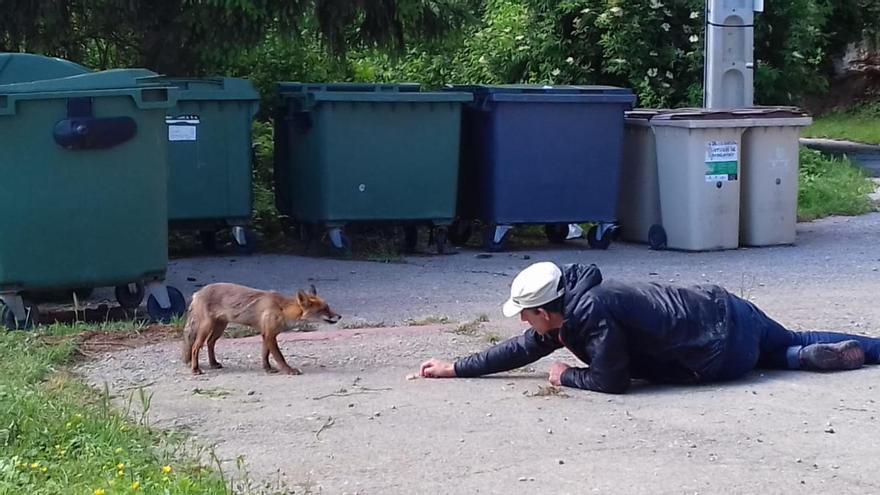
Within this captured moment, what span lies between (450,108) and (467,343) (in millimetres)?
4075

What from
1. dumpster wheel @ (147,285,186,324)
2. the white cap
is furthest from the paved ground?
dumpster wheel @ (147,285,186,324)

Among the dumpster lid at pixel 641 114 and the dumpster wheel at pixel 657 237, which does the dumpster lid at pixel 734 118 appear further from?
the dumpster wheel at pixel 657 237

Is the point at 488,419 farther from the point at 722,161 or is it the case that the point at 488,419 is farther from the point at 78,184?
the point at 722,161

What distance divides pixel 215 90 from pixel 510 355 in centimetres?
535

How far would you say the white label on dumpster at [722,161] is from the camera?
11320mm

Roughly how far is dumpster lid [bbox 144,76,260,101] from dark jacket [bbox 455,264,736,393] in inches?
205

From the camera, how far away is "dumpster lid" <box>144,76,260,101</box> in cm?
1091

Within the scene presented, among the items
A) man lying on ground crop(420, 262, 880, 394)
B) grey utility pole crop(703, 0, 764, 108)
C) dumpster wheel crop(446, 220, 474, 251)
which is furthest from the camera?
grey utility pole crop(703, 0, 764, 108)

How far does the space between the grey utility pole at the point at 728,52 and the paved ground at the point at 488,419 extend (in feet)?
15.0

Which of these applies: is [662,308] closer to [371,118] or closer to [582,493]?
[582,493]

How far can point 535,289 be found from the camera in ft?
19.4

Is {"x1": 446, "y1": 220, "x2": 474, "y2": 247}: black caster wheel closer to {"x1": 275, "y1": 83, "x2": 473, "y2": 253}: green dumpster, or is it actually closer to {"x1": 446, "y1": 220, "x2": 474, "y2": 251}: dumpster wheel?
{"x1": 446, "y1": 220, "x2": 474, "y2": 251}: dumpster wheel

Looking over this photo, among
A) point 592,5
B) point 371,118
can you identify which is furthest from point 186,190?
point 592,5

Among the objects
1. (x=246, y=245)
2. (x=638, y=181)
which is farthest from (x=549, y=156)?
(x=246, y=245)
